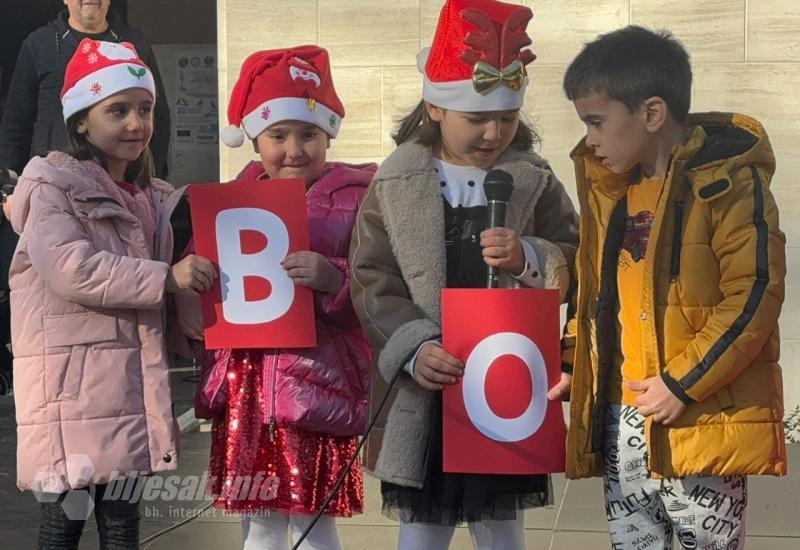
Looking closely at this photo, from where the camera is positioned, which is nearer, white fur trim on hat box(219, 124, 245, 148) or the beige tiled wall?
white fur trim on hat box(219, 124, 245, 148)

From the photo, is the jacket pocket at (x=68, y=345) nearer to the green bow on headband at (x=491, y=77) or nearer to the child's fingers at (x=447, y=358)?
the child's fingers at (x=447, y=358)

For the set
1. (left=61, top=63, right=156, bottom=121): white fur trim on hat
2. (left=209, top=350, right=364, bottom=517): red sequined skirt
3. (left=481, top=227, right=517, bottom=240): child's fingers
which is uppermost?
(left=61, top=63, right=156, bottom=121): white fur trim on hat

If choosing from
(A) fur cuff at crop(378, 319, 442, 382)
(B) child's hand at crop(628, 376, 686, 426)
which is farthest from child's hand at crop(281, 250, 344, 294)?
(B) child's hand at crop(628, 376, 686, 426)

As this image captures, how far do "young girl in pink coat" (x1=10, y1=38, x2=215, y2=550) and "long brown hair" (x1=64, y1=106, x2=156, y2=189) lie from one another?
58mm

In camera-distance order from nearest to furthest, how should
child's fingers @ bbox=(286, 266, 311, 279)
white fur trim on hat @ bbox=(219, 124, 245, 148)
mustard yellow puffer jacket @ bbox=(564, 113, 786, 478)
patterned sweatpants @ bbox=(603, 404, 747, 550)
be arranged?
1. mustard yellow puffer jacket @ bbox=(564, 113, 786, 478)
2. patterned sweatpants @ bbox=(603, 404, 747, 550)
3. child's fingers @ bbox=(286, 266, 311, 279)
4. white fur trim on hat @ bbox=(219, 124, 245, 148)

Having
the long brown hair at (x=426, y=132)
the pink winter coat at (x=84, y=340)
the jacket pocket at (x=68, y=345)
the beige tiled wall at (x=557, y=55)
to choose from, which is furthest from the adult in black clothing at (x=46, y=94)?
the long brown hair at (x=426, y=132)

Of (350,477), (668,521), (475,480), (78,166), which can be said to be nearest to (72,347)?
(78,166)

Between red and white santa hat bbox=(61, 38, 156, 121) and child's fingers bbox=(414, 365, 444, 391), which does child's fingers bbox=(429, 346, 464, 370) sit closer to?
child's fingers bbox=(414, 365, 444, 391)

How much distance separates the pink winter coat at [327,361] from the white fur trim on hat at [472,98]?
0.59m

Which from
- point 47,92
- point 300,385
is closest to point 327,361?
point 300,385

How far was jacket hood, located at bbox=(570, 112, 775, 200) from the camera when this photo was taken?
342cm

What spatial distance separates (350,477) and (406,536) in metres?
0.58

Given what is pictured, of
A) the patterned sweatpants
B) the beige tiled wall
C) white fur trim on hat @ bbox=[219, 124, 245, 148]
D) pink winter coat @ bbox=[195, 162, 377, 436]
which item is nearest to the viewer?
the patterned sweatpants

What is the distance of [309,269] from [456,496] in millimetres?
811
